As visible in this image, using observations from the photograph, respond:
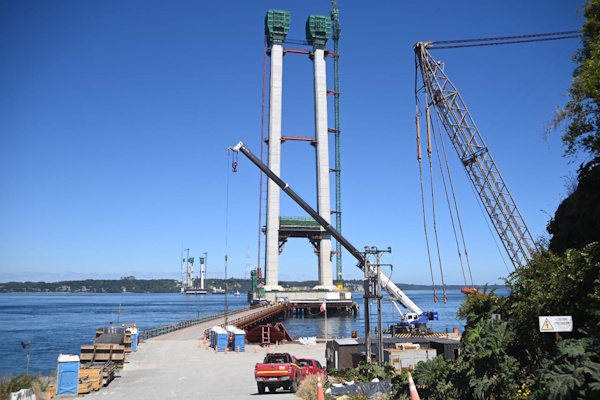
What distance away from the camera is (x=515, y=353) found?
52.6 ft

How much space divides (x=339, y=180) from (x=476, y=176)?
297 ft

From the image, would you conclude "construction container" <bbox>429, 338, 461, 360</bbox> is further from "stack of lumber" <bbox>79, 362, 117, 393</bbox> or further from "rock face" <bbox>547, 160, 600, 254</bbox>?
"stack of lumber" <bbox>79, 362, 117, 393</bbox>

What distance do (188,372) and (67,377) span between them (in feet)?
24.5

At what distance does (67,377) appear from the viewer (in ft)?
78.0

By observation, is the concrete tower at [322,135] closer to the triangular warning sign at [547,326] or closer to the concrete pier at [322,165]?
the concrete pier at [322,165]

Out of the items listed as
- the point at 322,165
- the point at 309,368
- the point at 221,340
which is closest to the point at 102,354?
the point at 221,340

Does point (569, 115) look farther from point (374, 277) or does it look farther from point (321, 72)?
point (321, 72)

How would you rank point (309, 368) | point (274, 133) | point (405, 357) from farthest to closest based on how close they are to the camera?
1. point (274, 133)
2. point (405, 357)
3. point (309, 368)

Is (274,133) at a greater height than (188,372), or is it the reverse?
(274,133)

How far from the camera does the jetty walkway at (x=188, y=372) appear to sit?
896 inches

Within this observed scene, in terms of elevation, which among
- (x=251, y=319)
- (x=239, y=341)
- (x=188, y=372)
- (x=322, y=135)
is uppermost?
(x=322, y=135)

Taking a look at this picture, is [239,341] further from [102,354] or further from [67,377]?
[67,377]

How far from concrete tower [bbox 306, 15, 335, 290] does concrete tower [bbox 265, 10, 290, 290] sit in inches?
289

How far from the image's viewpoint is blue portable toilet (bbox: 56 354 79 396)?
2366 cm
